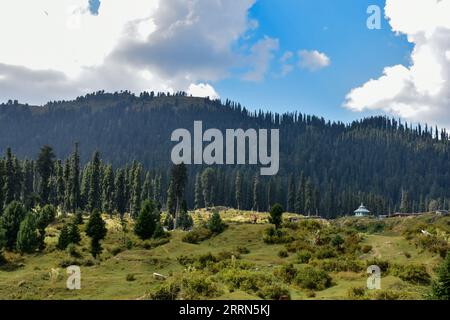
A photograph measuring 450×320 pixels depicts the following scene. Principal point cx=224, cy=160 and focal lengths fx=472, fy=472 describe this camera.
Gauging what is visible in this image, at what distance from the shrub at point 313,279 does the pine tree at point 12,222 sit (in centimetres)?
4470

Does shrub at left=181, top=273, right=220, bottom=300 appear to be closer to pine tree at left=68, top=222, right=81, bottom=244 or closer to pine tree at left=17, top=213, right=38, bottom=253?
pine tree at left=68, top=222, right=81, bottom=244

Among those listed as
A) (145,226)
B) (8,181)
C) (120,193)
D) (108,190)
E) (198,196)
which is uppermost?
(8,181)

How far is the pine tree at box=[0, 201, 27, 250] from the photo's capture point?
6644cm

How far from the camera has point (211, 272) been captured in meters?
43.4

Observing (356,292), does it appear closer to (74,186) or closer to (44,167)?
(44,167)

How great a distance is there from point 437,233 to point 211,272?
29.4m

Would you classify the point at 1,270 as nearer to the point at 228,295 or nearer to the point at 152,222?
the point at 152,222

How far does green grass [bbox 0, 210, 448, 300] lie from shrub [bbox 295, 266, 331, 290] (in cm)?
66

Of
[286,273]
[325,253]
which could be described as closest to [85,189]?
[325,253]

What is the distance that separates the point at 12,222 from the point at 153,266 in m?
29.6

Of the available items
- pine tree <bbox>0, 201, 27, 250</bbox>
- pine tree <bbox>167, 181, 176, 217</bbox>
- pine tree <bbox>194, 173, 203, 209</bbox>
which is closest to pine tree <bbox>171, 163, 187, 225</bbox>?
pine tree <bbox>167, 181, 176, 217</bbox>

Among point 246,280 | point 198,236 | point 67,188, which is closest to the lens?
point 246,280

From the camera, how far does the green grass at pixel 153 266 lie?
36875 millimetres

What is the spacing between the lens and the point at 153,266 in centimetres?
4944
